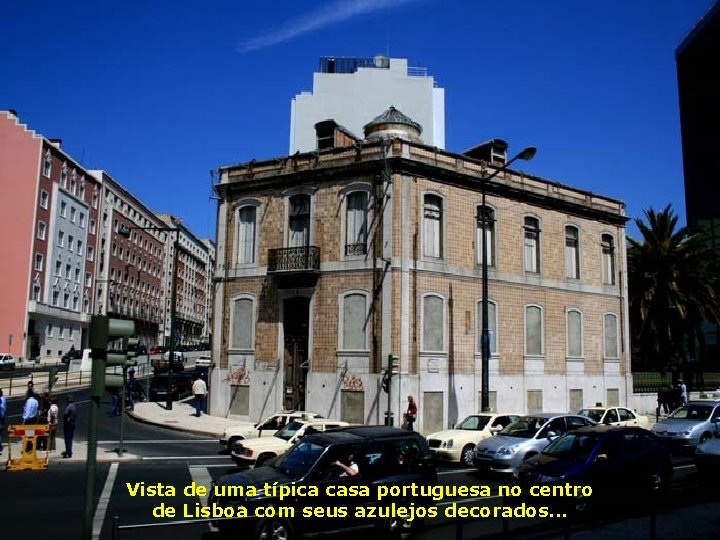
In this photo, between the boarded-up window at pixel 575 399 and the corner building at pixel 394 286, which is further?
the boarded-up window at pixel 575 399

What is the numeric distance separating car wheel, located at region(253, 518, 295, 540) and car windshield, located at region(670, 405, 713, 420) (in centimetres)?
1705

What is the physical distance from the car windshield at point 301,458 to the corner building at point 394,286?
47.3 ft

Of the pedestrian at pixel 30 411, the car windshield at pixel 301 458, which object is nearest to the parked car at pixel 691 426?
the car windshield at pixel 301 458

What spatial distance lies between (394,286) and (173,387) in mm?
18110

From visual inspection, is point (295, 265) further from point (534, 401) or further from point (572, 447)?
point (572, 447)

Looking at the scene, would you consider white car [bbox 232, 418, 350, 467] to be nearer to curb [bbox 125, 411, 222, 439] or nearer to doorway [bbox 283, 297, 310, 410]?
curb [bbox 125, 411, 222, 439]

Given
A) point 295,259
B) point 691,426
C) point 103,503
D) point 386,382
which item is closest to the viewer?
point 103,503

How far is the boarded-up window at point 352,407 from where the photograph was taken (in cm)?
2552

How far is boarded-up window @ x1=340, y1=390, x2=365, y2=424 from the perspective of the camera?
83.7ft

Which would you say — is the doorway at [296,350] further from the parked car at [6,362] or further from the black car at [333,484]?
the parked car at [6,362]

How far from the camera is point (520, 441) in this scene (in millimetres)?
15930

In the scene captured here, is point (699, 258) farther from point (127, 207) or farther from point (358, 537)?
point (127, 207)

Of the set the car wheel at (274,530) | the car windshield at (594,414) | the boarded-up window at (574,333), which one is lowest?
the car wheel at (274,530)

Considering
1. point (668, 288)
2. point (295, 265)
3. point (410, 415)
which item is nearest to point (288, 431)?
point (410, 415)
